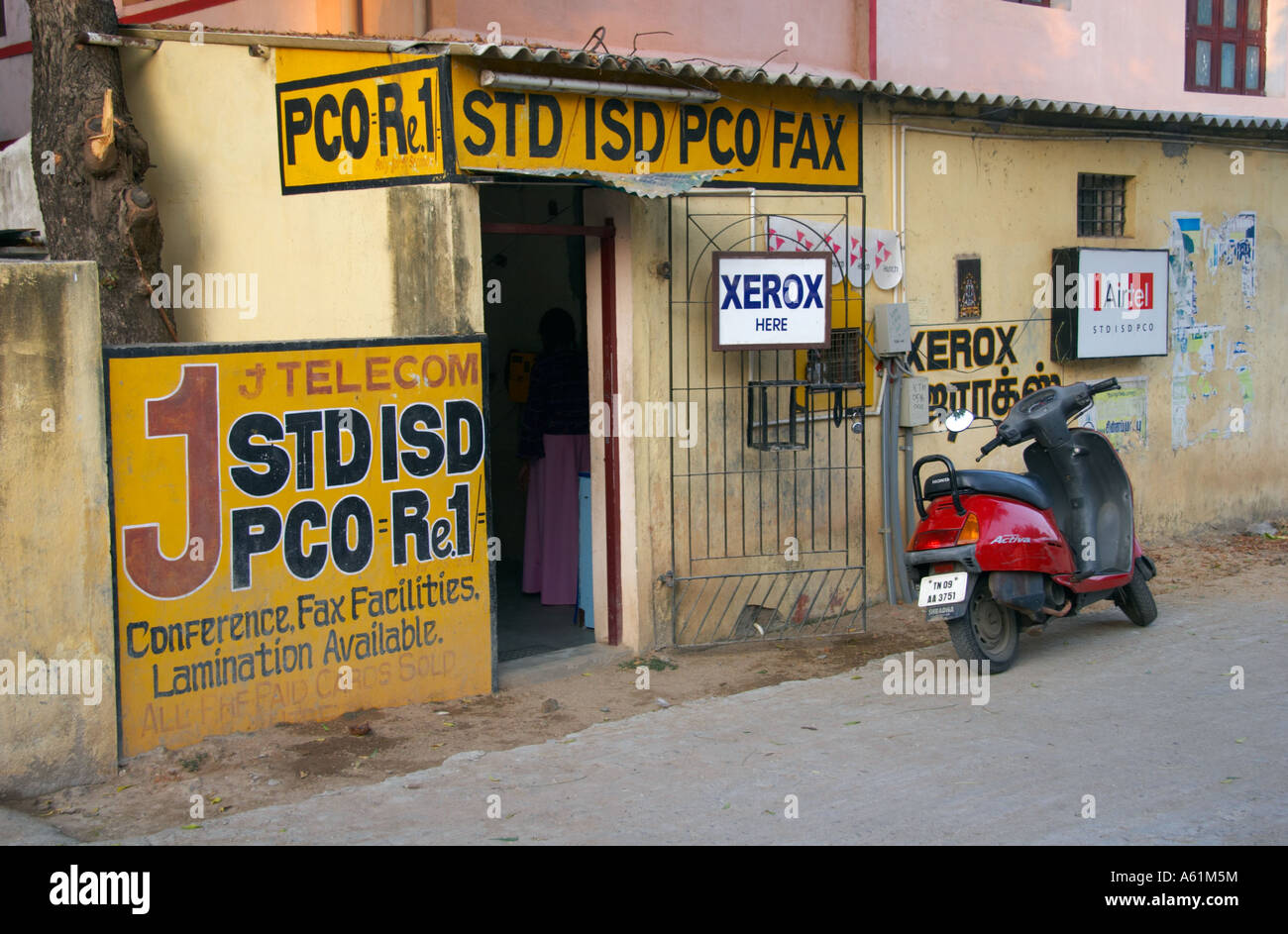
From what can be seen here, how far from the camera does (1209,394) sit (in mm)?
11922

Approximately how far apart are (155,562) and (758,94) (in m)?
4.82

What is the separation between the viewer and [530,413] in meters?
9.27

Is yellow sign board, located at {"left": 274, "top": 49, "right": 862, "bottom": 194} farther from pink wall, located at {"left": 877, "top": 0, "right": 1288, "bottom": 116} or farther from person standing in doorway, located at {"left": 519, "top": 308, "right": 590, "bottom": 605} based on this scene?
pink wall, located at {"left": 877, "top": 0, "right": 1288, "bottom": 116}

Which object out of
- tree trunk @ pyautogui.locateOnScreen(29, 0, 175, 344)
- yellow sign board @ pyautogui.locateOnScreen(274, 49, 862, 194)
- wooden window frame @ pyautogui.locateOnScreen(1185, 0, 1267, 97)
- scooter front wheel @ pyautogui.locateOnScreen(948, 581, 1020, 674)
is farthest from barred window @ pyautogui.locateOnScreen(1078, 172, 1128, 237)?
tree trunk @ pyautogui.locateOnScreen(29, 0, 175, 344)

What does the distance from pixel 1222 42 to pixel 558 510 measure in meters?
11.3

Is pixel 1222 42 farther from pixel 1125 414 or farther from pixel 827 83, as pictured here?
pixel 827 83

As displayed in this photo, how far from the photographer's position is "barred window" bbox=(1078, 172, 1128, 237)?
1098cm

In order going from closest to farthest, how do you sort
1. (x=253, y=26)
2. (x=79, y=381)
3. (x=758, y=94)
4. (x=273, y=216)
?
(x=79, y=381)
(x=273, y=216)
(x=758, y=94)
(x=253, y=26)

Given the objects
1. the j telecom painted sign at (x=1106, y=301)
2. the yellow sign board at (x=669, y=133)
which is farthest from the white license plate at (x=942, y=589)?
the j telecom painted sign at (x=1106, y=301)

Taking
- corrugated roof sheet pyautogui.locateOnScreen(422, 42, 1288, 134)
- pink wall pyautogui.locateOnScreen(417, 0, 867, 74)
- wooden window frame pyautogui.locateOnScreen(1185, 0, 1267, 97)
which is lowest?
corrugated roof sheet pyautogui.locateOnScreen(422, 42, 1288, 134)

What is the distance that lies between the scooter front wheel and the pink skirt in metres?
2.80

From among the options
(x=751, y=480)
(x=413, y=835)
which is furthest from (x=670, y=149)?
(x=413, y=835)

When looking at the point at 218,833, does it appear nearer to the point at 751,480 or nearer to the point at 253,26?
the point at 751,480

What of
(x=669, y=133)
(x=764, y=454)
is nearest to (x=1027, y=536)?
(x=764, y=454)
